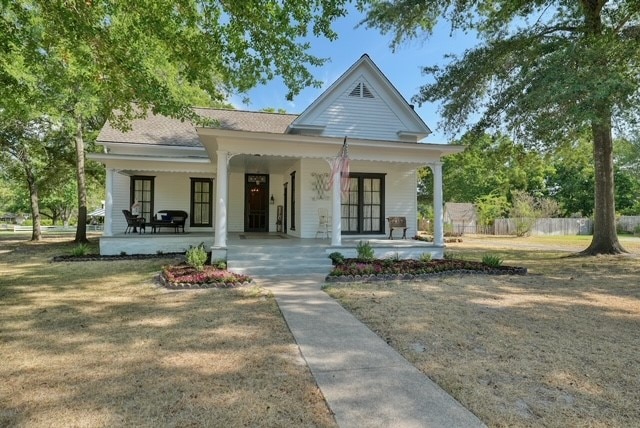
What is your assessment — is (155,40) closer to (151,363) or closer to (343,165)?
(343,165)

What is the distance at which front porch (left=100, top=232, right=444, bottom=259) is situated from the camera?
1016cm

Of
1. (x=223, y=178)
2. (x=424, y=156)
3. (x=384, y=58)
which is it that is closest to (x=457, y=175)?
(x=384, y=58)

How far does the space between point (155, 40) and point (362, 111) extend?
24.4ft

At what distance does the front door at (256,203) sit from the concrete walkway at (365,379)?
10489 mm

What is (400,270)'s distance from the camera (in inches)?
354

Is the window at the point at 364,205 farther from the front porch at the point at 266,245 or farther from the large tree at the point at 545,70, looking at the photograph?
the large tree at the point at 545,70

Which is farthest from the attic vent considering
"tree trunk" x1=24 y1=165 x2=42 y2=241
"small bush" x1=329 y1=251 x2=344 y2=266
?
"tree trunk" x1=24 y1=165 x2=42 y2=241

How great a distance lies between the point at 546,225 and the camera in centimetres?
3186

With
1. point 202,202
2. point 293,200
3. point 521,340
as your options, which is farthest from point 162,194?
point 521,340

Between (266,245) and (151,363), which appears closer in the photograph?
(151,363)

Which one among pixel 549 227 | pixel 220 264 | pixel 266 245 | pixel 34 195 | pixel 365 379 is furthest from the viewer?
pixel 549 227

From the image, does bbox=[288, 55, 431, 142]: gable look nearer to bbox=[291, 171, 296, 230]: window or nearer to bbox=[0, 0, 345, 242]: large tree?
bbox=[291, 171, 296, 230]: window

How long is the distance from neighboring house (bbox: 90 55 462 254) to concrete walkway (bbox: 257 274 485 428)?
5354 millimetres

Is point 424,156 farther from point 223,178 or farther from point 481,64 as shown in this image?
point 223,178
